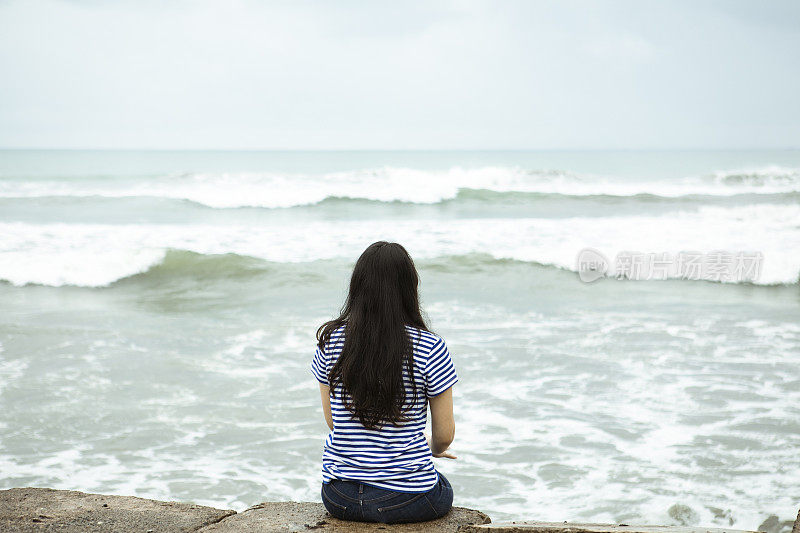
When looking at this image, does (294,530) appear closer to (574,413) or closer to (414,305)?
(414,305)

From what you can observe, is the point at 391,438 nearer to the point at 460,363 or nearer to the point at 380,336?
the point at 380,336

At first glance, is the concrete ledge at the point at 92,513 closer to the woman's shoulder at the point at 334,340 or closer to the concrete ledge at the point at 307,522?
the concrete ledge at the point at 307,522

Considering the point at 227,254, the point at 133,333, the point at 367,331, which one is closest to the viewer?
the point at 367,331

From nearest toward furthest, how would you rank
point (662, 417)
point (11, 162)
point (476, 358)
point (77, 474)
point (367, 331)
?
point (367, 331) < point (77, 474) < point (662, 417) < point (476, 358) < point (11, 162)

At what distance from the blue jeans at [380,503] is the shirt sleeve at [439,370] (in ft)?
1.47

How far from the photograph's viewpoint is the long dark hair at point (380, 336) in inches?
97.0

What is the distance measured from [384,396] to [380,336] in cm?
21

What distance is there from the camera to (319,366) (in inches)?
104

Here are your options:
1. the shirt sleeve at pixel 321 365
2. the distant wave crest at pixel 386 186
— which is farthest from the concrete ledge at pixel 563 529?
the distant wave crest at pixel 386 186

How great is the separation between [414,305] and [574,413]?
3364mm

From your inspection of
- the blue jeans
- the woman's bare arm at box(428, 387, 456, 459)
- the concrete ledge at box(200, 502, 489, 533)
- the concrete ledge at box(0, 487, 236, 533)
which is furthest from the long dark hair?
the concrete ledge at box(0, 487, 236, 533)

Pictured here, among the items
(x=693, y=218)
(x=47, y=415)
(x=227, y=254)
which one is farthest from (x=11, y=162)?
(x=47, y=415)

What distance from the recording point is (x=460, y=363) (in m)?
6.73

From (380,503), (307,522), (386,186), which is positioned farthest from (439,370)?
(386,186)
